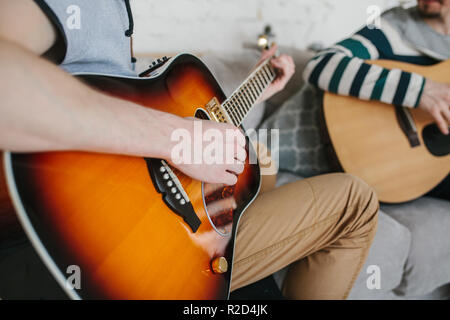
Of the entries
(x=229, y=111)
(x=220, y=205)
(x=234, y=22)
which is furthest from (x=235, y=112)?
(x=234, y=22)

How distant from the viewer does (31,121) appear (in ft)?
1.13

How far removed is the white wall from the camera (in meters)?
1.38

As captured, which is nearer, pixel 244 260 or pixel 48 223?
pixel 48 223

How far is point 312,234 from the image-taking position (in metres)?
0.75

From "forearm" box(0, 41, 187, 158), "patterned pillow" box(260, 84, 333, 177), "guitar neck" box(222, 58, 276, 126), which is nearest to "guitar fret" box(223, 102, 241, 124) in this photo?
"guitar neck" box(222, 58, 276, 126)

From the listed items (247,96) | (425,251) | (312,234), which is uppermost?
(247,96)

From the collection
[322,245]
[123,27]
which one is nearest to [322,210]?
[322,245]

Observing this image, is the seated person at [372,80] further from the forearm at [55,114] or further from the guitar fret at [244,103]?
the forearm at [55,114]

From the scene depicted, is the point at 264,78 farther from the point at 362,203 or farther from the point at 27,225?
the point at 27,225

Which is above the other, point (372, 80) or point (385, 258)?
point (372, 80)

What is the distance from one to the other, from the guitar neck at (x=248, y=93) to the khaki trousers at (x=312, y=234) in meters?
0.24

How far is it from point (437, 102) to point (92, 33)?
3.76ft
